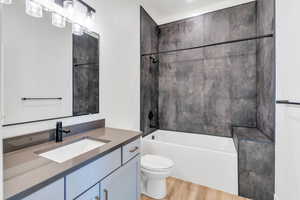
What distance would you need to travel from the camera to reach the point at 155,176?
1720 mm

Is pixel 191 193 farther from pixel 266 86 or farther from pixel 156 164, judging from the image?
pixel 266 86

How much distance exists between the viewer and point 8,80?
976 mm

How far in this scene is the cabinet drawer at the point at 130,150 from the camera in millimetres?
1242

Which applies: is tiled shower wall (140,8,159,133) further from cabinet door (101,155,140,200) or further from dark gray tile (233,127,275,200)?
dark gray tile (233,127,275,200)

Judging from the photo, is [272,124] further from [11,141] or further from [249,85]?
[11,141]

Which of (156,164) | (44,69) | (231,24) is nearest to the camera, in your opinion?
(44,69)

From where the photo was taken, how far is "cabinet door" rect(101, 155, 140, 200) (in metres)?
1.04

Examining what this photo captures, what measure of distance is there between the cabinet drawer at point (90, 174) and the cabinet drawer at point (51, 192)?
0.11 ft

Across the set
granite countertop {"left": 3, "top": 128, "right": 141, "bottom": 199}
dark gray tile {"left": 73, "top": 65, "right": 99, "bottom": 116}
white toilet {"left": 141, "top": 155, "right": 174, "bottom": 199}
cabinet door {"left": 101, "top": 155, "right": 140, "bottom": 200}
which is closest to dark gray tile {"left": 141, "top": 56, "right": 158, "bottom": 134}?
white toilet {"left": 141, "top": 155, "right": 174, "bottom": 199}

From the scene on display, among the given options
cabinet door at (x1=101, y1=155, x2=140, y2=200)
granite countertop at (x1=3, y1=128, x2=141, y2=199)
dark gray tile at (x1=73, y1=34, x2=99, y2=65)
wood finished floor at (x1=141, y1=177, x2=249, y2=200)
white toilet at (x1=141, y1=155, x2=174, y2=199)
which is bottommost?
wood finished floor at (x1=141, y1=177, x2=249, y2=200)

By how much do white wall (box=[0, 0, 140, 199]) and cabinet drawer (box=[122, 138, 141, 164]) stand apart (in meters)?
0.59

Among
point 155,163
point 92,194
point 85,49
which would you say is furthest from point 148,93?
point 92,194
